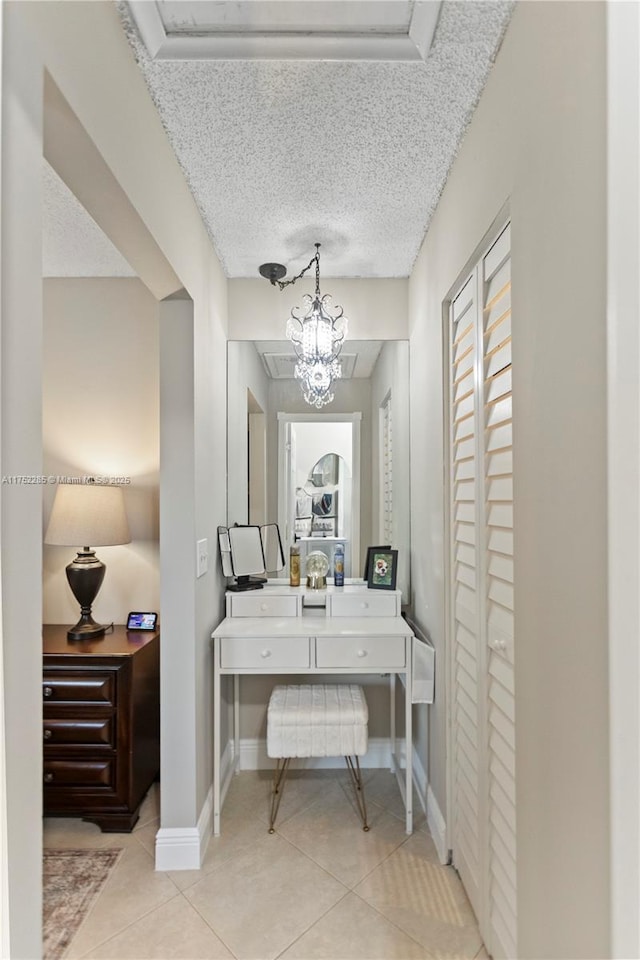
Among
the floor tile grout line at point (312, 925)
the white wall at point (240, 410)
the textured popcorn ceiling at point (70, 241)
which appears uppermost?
the textured popcorn ceiling at point (70, 241)

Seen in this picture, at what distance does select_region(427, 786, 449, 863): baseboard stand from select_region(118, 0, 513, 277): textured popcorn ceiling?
235 centimetres

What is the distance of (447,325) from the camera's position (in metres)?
2.03

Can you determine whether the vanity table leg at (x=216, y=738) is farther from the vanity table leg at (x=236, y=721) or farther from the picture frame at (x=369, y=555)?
the picture frame at (x=369, y=555)

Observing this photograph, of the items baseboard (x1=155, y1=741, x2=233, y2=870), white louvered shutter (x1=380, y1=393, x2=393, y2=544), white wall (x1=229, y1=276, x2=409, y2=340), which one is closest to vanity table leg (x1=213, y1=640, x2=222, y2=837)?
baseboard (x1=155, y1=741, x2=233, y2=870)

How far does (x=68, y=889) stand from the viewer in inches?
73.7

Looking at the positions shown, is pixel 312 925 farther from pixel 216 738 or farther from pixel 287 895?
pixel 216 738

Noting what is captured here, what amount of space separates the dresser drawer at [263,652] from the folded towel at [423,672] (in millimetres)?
462

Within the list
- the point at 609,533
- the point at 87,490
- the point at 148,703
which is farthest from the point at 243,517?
the point at 609,533

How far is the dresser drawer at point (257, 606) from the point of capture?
8.34 ft

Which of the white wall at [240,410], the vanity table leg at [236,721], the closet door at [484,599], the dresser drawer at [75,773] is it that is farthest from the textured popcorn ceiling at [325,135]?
the dresser drawer at [75,773]

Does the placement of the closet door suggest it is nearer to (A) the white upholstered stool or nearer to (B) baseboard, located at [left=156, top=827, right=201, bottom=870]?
(A) the white upholstered stool

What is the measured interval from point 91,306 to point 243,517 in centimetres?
132

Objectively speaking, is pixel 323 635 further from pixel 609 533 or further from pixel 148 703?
pixel 609 533

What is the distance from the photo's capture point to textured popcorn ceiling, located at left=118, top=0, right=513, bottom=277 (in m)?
1.36
